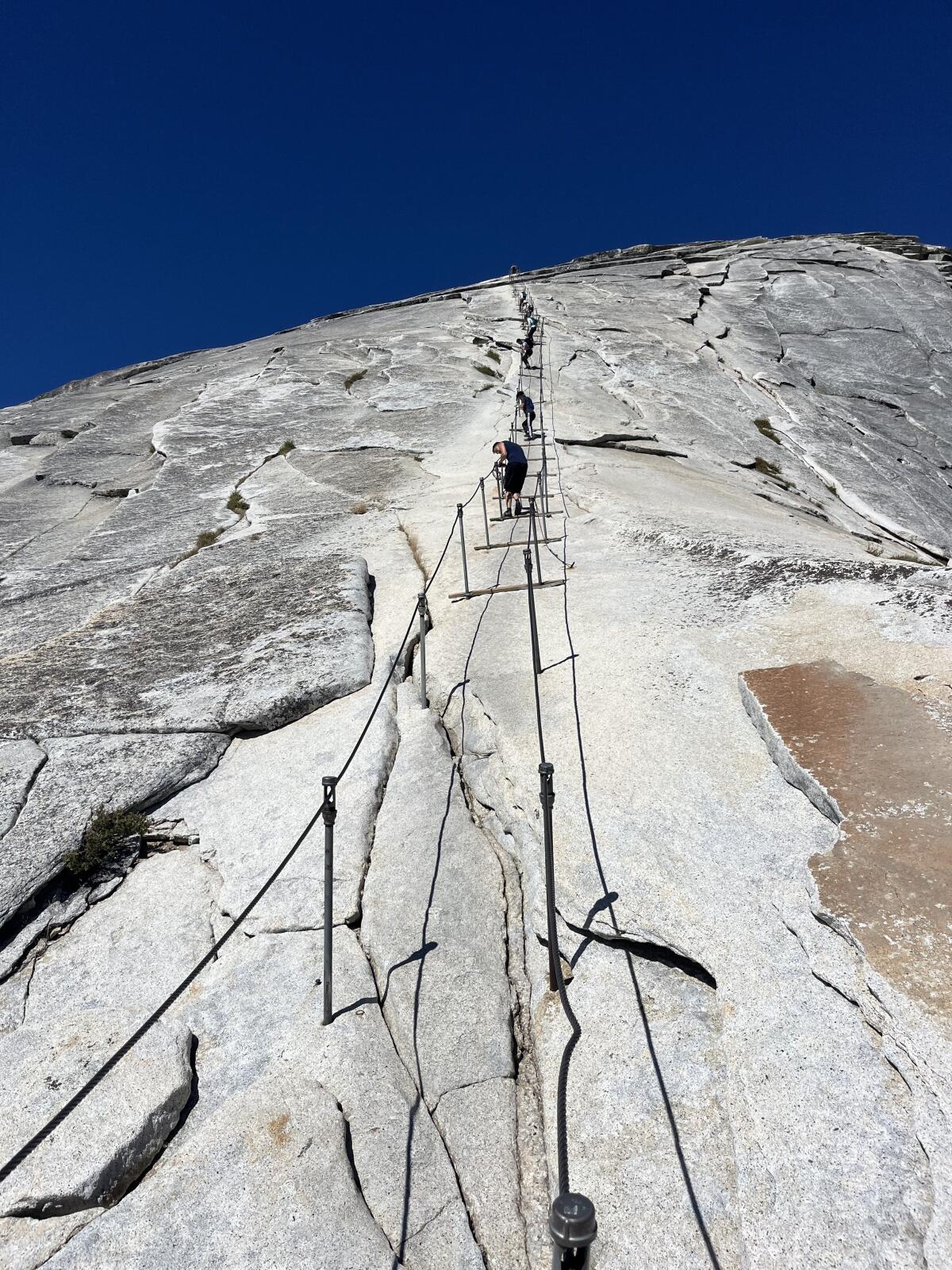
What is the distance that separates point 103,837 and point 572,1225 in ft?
15.9

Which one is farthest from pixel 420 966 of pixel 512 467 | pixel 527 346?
pixel 527 346

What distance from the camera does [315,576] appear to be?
10719 millimetres

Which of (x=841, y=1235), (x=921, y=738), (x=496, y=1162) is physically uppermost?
(x=921, y=738)

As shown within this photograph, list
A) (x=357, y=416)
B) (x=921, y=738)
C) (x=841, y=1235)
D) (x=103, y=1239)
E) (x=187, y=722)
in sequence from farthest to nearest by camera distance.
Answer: (x=357, y=416), (x=187, y=722), (x=921, y=738), (x=103, y=1239), (x=841, y=1235)

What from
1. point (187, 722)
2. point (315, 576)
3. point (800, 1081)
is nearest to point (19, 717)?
point (187, 722)

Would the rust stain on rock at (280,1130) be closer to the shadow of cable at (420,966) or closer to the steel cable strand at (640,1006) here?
the shadow of cable at (420,966)

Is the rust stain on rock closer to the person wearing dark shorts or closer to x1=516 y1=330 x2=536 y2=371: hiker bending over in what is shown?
the person wearing dark shorts

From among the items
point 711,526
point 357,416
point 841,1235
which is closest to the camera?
point 841,1235

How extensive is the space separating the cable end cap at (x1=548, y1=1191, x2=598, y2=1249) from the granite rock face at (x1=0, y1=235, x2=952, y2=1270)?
137 cm

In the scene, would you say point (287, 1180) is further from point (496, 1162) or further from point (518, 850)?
point (518, 850)

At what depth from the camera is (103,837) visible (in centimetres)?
609

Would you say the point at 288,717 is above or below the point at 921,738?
below

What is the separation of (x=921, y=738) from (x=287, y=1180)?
486 cm

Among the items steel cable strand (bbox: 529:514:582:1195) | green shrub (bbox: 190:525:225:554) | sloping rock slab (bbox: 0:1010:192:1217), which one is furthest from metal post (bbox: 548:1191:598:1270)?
green shrub (bbox: 190:525:225:554)
